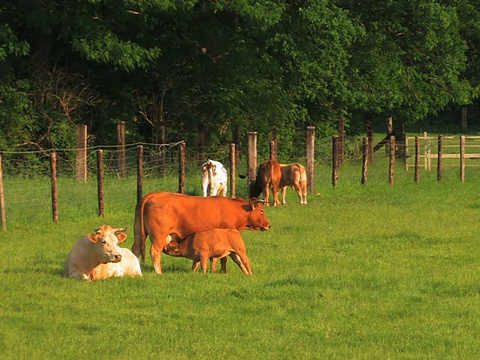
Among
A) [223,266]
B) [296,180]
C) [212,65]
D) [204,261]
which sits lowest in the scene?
[223,266]

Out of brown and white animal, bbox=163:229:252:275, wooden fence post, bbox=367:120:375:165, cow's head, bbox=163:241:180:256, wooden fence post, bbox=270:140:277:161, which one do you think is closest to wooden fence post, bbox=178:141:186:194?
wooden fence post, bbox=270:140:277:161

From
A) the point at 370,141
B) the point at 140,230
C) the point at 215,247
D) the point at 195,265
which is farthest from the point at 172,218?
the point at 370,141

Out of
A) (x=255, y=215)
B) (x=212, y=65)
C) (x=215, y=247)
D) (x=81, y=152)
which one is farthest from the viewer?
(x=212, y=65)

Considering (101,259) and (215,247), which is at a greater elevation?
(215,247)

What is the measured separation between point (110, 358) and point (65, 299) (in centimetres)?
313

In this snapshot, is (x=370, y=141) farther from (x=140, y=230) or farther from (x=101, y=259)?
(x=101, y=259)

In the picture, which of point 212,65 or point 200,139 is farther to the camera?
point 212,65

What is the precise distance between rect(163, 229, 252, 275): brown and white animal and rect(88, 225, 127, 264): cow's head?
3.60 ft

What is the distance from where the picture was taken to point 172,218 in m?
15.9

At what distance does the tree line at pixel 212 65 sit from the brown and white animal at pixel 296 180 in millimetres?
5643

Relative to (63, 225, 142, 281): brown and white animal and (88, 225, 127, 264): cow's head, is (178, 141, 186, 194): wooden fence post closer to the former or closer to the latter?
(63, 225, 142, 281): brown and white animal

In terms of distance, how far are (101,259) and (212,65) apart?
2168 centimetres

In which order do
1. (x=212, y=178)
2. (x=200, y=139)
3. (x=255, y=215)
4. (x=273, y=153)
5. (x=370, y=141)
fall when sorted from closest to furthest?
(x=255, y=215) < (x=212, y=178) < (x=273, y=153) < (x=200, y=139) < (x=370, y=141)

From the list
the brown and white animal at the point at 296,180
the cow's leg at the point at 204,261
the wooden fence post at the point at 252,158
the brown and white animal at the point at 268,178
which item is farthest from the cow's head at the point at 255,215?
the wooden fence post at the point at 252,158
